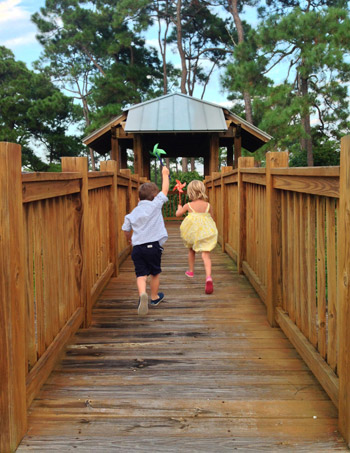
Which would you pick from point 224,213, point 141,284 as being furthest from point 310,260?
point 224,213

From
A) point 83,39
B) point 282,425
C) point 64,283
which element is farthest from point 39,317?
point 83,39

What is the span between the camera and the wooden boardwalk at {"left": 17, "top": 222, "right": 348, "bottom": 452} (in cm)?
236

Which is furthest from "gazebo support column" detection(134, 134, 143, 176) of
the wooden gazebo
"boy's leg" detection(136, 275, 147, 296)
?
"boy's leg" detection(136, 275, 147, 296)

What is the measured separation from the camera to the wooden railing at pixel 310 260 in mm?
2375

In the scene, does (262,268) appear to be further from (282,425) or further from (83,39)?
(83,39)

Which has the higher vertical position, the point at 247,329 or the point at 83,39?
the point at 83,39

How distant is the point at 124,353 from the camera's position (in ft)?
11.6

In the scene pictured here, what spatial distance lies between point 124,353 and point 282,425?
1396 millimetres

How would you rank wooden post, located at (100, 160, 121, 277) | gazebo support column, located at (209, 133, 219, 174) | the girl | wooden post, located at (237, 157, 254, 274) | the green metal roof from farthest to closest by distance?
→ gazebo support column, located at (209, 133, 219, 174)
the green metal roof
wooden post, located at (237, 157, 254, 274)
wooden post, located at (100, 160, 121, 277)
the girl

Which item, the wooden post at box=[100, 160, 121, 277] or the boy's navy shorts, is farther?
the wooden post at box=[100, 160, 121, 277]

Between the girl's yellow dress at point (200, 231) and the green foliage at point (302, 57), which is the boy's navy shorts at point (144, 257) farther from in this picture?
the green foliage at point (302, 57)

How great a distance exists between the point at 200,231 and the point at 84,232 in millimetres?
1971

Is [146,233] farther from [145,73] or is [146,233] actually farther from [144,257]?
[145,73]

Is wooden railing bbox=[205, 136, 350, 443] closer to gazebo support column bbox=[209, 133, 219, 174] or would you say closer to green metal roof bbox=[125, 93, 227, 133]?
green metal roof bbox=[125, 93, 227, 133]
